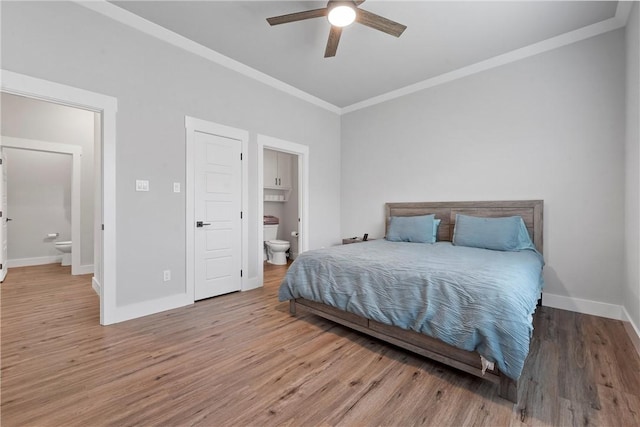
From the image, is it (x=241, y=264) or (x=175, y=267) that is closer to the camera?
(x=175, y=267)

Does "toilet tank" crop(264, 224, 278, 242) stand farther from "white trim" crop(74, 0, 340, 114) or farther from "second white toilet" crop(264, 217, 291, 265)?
"white trim" crop(74, 0, 340, 114)

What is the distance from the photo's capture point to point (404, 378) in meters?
1.74

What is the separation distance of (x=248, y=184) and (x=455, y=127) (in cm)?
288

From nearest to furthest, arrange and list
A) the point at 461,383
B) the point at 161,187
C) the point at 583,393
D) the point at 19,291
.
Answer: the point at 583,393
the point at 461,383
the point at 161,187
the point at 19,291

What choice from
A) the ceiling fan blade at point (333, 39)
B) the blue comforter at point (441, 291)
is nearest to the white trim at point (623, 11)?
the blue comforter at point (441, 291)

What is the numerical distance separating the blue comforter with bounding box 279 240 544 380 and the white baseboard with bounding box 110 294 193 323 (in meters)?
1.16

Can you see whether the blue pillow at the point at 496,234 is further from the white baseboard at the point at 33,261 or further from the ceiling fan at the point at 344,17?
the white baseboard at the point at 33,261

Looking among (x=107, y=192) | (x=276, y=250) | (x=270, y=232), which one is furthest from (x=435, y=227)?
(x=107, y=192)

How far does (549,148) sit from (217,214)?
3.84 metres

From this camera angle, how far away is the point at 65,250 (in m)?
4.95

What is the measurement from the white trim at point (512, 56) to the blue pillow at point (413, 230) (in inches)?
74.4

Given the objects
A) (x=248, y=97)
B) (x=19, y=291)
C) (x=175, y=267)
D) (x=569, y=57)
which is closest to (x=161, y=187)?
(x=175, y=267)

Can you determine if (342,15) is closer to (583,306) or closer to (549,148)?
(549,148)

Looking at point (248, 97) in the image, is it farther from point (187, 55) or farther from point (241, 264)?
point (241, 264)
